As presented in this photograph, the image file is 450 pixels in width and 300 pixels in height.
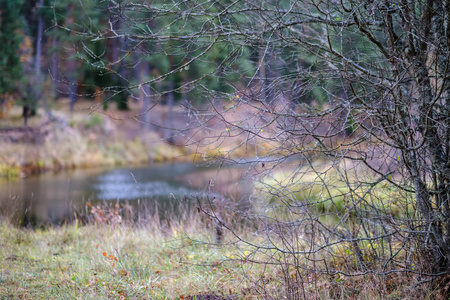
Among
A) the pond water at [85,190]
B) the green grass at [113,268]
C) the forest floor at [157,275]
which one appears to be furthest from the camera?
the pond water at [85,190]

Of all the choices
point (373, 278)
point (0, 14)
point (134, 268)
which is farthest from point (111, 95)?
point (0, 14)

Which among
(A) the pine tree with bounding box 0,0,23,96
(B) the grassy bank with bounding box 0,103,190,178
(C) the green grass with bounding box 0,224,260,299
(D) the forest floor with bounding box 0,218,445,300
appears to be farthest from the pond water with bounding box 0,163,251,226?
(A) the pine tree with bounding box 0,0,23,96

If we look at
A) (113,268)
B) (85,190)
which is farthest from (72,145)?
(113,268)

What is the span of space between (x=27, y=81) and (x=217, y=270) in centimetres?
2045

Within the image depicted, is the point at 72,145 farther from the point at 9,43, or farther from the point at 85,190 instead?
the point at 85,190

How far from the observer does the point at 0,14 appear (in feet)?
63.7

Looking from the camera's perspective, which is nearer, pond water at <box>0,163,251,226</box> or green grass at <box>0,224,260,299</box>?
green grass at <box>0,224,260,299</box>

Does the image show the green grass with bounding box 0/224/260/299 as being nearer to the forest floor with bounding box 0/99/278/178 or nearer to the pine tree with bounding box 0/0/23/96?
the forest floor with bounding box 0/99/278/178

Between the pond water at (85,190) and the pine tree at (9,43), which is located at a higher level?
the pine tree at (9,43)

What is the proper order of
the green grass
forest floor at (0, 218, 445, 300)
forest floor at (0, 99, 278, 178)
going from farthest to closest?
1. forest floor at (0, 99, 278, 178)
2. the green grass
3. forest floor at (0, 218, 445, 300)

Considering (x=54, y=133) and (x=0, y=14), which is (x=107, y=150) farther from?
(x=0, y=14)

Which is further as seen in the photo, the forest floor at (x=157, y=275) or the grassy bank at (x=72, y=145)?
the grassy bank at (x=72, y=145)

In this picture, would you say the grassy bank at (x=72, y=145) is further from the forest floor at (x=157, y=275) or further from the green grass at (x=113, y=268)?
the forest floor at (x=157, y=275)

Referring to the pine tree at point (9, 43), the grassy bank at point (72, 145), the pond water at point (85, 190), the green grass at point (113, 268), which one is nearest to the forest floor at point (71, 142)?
the grassy bank at point (72, 145)
